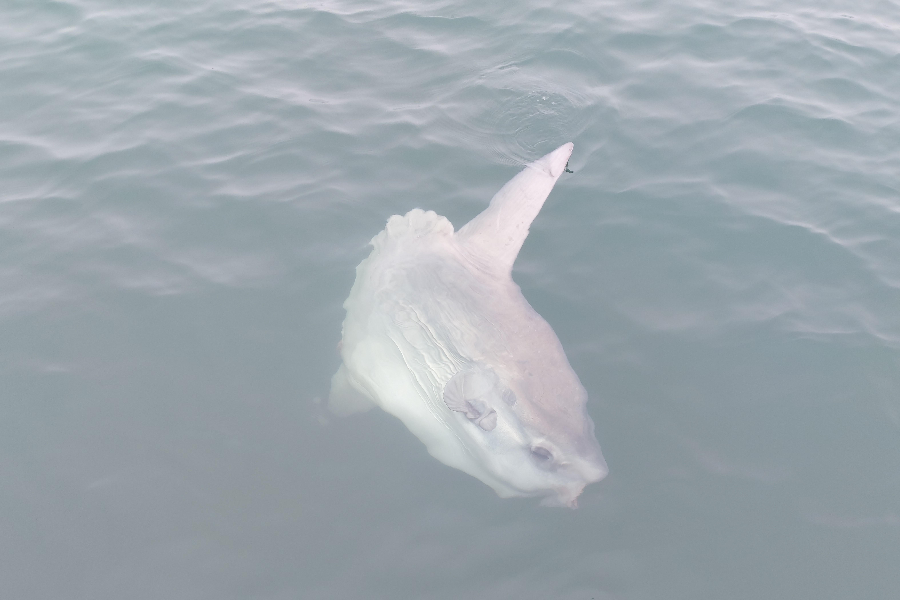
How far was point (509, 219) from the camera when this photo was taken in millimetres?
6699

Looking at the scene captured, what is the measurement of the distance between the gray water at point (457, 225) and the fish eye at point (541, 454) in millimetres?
505

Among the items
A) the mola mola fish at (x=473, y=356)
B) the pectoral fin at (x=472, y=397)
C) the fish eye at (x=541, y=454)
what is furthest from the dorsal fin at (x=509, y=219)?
the fish eye at (x=541, y=454)

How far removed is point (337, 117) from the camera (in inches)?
367

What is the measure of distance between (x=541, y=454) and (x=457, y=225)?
3443 mm

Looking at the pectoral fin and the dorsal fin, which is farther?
the dorsal fin

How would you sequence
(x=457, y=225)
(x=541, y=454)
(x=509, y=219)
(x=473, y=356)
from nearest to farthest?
(x=541, y=454) < (x=473, y=356) < (x=509, y=219) < (x=457, y=225)

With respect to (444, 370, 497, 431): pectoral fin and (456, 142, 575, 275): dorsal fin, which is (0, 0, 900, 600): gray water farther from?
(444, 370, 497, 431): pectoral fin

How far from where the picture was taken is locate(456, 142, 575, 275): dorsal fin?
21.4 ft

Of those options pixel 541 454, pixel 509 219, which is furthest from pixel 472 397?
pixel 509 219

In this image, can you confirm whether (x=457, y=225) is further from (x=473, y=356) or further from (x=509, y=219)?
(x=473, y=356)

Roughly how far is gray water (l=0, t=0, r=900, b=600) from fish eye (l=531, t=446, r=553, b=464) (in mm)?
505

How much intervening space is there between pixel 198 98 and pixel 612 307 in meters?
6.95

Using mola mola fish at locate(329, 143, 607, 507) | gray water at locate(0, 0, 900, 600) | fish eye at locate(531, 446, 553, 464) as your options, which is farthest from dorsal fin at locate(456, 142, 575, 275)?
fish eye at locate(531, 446, 553, 464)

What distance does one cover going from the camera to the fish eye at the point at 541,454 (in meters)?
4.88
